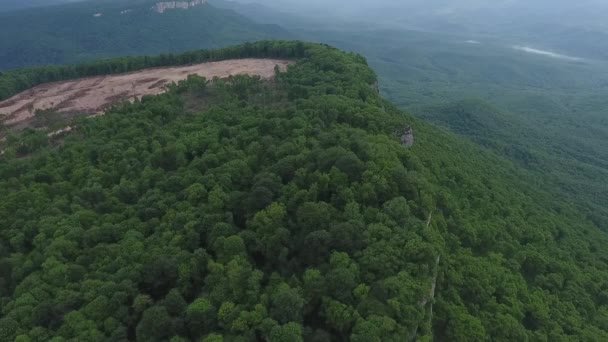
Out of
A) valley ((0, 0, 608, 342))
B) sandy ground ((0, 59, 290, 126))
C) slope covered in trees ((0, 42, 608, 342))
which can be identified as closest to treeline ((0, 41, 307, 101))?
sandy ground ((0, 59, 290, 126))

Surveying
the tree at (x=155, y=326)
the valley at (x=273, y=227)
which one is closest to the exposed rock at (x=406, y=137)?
the valley at (x=273, y=227)

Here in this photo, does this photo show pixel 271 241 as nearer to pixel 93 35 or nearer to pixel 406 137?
pixel 406 137

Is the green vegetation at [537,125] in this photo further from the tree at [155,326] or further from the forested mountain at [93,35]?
the forested mountain at [93,35]

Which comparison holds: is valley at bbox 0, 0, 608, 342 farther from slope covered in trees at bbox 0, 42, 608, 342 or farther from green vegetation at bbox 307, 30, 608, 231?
green vegetation at bbox 307, 30, 608, 231

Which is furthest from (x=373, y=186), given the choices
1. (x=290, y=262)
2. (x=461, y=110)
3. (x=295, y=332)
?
(x=461, y=110)

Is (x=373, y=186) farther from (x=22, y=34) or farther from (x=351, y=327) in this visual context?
(x=22, y=34)
